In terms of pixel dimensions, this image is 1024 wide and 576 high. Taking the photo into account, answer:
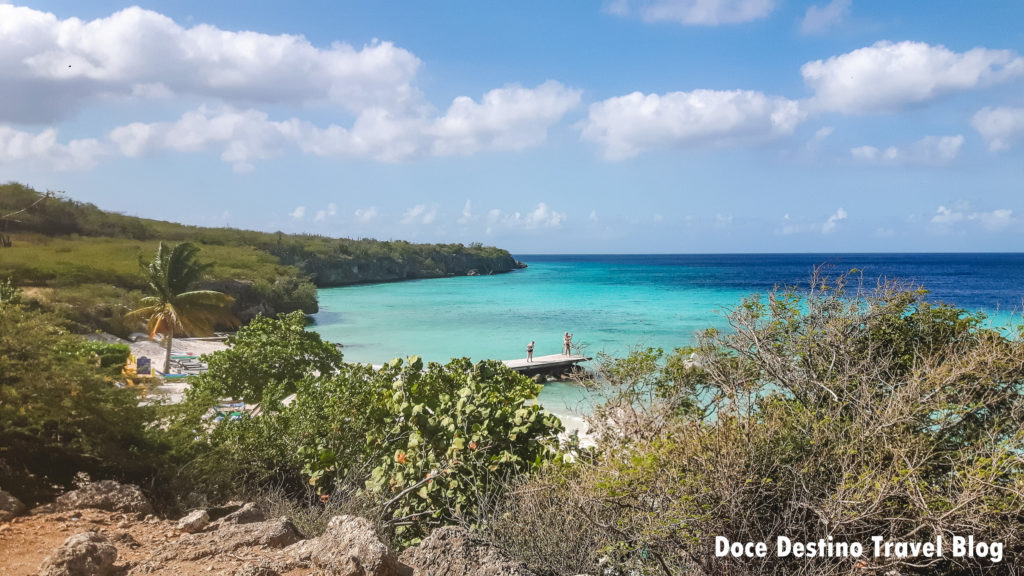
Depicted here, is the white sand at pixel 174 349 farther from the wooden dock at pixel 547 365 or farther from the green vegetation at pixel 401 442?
the green vegetation at pixel 401 442

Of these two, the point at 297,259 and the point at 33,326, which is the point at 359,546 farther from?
the point at 297,259

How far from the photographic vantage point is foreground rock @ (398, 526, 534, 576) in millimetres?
3967

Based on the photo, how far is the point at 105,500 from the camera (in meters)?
5.38

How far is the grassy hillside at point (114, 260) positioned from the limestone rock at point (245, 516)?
21.8 feet

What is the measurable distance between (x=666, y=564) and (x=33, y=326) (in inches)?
237

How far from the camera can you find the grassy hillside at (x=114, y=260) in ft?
118

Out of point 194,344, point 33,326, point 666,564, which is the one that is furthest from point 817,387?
point 194,344

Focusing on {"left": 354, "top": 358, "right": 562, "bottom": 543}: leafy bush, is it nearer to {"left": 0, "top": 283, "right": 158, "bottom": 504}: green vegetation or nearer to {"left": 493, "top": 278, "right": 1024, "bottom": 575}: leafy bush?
{"left": 493, "top": 278, "right": 1024, "bottom": 575}: leafy bush

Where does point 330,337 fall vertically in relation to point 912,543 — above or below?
below

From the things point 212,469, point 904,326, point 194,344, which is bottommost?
point 194,344

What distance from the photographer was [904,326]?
313 inches

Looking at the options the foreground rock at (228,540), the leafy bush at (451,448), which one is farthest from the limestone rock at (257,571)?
the leafy bush at (451,448)

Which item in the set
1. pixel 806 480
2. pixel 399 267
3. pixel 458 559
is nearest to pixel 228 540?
pixel 458 559

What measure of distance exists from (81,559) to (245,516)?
1288 mm
